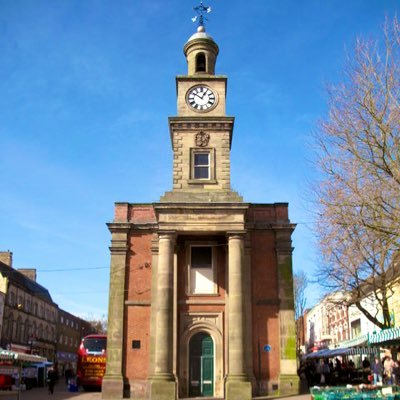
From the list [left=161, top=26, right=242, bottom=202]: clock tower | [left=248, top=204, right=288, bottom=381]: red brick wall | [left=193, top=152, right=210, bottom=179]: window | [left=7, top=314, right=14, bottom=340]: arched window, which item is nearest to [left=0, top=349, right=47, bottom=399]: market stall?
[left=161, top=26, right=242, bottom=202]: clock tower

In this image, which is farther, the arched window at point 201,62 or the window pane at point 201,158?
the arched window at point 201,62

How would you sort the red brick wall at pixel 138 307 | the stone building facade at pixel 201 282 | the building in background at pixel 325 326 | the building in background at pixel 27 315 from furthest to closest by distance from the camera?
the building in background at pixel 325 326, the building in background at pixel 27 315, the red brick wall at pixel 138 307, the stone building facade at pixel 201 282

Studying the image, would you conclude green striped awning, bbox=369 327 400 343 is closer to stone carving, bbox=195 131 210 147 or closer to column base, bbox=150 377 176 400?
column base, bbox=150 377 176 400

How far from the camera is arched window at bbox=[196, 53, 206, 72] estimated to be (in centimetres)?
3170

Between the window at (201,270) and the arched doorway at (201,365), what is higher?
the window at (201,270)

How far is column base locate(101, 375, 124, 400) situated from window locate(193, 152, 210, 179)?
11.8 meters

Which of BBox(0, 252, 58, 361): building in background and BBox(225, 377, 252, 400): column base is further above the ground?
BBox(0, 252, 58, 361): building in background

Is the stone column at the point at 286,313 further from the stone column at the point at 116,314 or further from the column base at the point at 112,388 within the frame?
the stone column at the point at 116,314

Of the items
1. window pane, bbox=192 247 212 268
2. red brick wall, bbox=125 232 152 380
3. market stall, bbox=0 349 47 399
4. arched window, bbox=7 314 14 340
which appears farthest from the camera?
arched window, bbox=7 314 14 340

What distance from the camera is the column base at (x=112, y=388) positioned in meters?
26.1

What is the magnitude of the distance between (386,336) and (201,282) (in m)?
11.3

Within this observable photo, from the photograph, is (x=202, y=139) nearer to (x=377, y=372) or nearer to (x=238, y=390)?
(x=238, y=390)

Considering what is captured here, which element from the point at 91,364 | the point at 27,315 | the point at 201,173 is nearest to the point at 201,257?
the point at 201,173

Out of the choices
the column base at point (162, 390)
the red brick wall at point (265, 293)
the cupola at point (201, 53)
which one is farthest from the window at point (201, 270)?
the cupola at point (201, 53)
